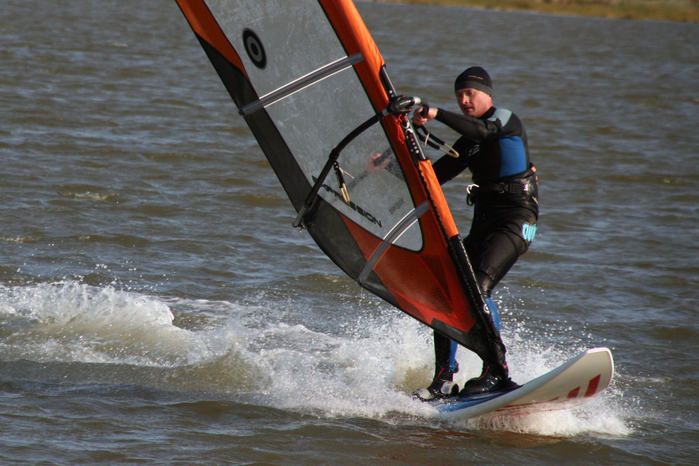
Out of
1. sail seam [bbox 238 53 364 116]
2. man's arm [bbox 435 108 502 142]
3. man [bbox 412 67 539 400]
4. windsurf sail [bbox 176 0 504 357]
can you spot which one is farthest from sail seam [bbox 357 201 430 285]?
sail seam [bbox 238 53 364 116]

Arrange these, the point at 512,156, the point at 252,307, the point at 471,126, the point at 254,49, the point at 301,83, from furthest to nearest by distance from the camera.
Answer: the point at 252,307 < the point at 254,49 < the point at 301,83 < the point at 512,156 < the point at 471,126

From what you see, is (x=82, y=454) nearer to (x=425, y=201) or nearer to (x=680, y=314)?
(x=425, y=201)

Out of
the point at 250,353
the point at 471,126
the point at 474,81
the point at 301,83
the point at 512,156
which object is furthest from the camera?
the point at 250,353

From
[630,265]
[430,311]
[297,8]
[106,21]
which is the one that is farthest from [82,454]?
[106,21]

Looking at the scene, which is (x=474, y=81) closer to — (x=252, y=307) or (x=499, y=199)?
(x=499, y=199)

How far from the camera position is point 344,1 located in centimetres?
371

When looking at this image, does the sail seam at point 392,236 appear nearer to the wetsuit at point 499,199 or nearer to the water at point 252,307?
the wetsuit at point 499,199

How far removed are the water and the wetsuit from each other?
30.1 inches

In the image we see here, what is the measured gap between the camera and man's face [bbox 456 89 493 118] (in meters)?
3.90

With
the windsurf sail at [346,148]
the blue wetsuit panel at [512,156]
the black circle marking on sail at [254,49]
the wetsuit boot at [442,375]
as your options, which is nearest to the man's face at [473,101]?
the blue wetsuit panel at [512,156]

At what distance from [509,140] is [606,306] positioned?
2.71 m

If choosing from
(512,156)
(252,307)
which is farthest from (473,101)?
(252,307)

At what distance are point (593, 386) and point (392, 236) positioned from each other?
4.05ft

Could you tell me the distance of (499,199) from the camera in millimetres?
4090
